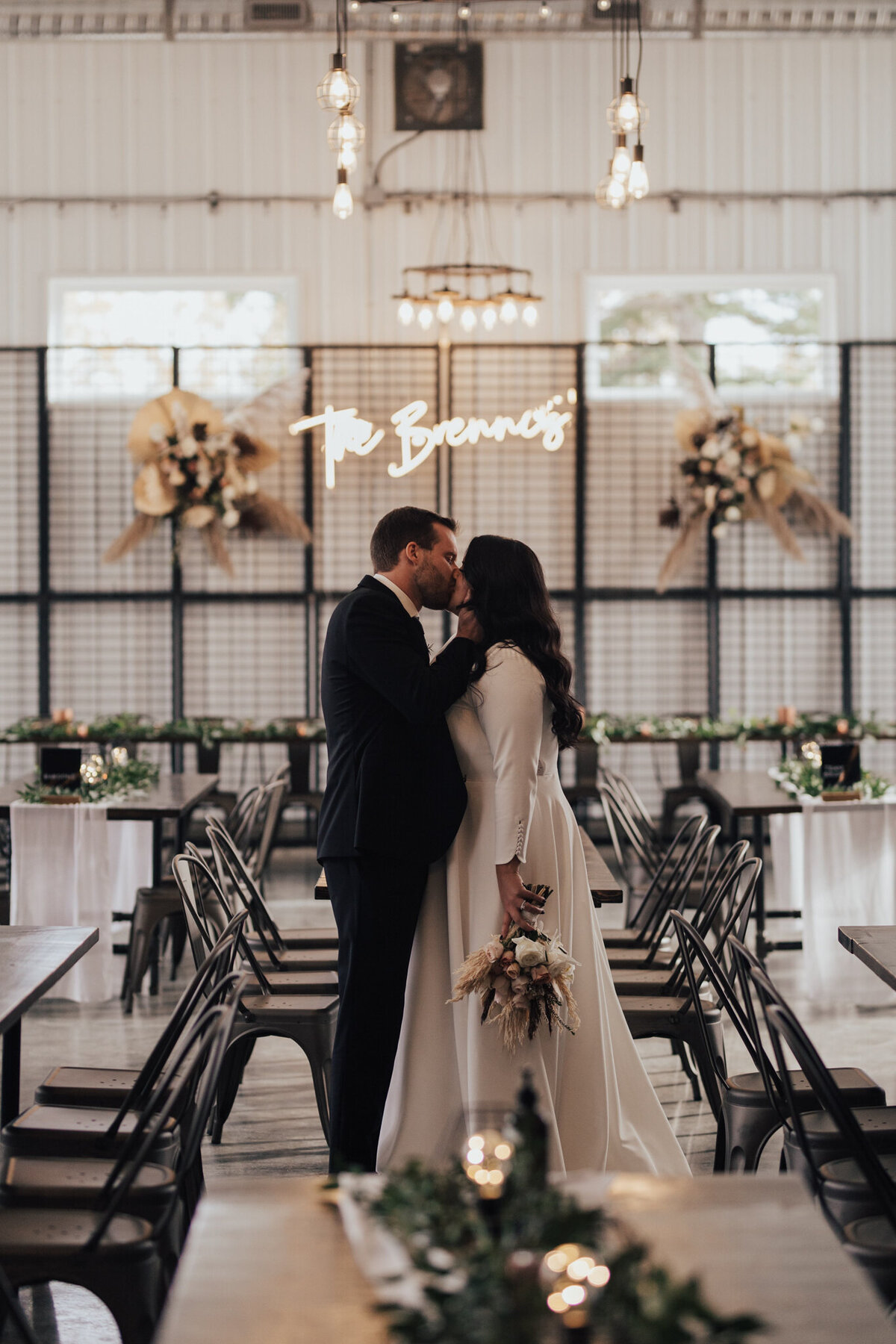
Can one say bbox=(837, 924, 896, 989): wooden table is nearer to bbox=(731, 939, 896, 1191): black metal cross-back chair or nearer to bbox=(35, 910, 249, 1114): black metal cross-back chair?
bbox=(731, 939, 896, 1191): black metal cross-back chair

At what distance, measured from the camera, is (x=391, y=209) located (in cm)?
885

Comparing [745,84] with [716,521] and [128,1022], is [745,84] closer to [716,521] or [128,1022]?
[716,521]

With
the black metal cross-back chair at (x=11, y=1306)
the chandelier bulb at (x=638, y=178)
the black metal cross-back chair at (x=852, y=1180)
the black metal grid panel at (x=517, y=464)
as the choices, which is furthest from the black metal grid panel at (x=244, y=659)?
the black metal cross-back chair at (x=11, y=1306)

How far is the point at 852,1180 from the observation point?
8.09 feet

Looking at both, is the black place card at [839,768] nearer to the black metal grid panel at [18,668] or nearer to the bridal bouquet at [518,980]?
the bridal bouquet at [518,980]

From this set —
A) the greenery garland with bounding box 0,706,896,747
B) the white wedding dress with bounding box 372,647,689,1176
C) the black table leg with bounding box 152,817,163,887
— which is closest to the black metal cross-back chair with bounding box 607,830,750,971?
the white wedding dress with bounding box 372,647,689,1176

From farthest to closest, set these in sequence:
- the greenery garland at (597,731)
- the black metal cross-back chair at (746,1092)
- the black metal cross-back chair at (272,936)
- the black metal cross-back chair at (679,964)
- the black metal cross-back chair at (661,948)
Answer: the greenery garland at (597,731)
the black metal cross-back chair at (272,936)
the black metal cross-back chair at (661,948)
the black metal cross-back chair at (679,964)
the black metal cross-back chair at (746,1092)

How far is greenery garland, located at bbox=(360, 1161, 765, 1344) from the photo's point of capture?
1139 millimetres

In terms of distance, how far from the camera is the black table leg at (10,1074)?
10.6ft

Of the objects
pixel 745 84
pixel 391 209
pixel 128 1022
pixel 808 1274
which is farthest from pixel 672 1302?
pixel 745 84

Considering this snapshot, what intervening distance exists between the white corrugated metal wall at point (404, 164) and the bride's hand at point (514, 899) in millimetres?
6497

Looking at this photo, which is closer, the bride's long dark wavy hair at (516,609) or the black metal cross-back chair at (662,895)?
the bride's long dark wavy hair at (516,609)

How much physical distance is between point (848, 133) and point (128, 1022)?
7427 millimetres

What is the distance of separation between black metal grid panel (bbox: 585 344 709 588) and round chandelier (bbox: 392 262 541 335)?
69cm
